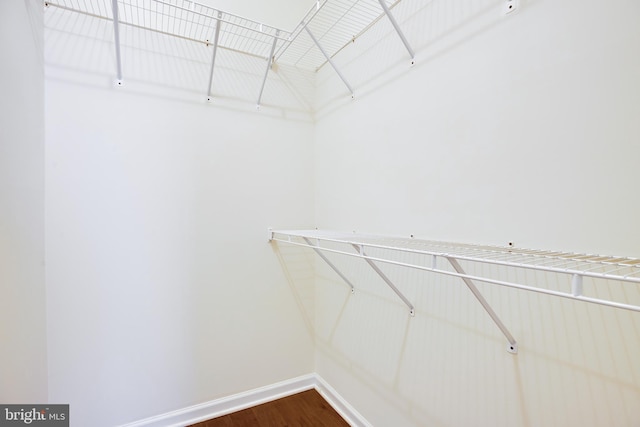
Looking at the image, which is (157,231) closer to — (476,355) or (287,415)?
(287,415)

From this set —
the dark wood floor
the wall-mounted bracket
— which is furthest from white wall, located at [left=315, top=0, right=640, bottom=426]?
the wall-mounted bracket

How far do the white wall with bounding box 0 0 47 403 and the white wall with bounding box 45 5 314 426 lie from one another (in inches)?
3.5

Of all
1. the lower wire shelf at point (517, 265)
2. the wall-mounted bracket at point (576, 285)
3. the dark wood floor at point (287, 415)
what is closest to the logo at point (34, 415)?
the dark wood floor at point (287, 415)

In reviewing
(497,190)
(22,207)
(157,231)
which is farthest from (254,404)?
(497,190)

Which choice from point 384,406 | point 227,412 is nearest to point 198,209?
point 227,412

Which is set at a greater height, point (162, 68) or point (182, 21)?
point (182, 21)

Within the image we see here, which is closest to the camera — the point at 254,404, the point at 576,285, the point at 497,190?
the point at 576,285

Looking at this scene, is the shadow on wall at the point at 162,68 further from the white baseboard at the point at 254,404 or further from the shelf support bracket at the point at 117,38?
the white baseboard at the point at 254,404

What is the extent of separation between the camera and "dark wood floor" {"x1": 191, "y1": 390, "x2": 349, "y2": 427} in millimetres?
1633

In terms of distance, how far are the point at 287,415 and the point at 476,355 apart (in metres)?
1.24

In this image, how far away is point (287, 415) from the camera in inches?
67.0

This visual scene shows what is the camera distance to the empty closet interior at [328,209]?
77 cm

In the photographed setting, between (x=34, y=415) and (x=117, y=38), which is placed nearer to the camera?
(x=34, y=415)

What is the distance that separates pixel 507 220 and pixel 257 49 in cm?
175
